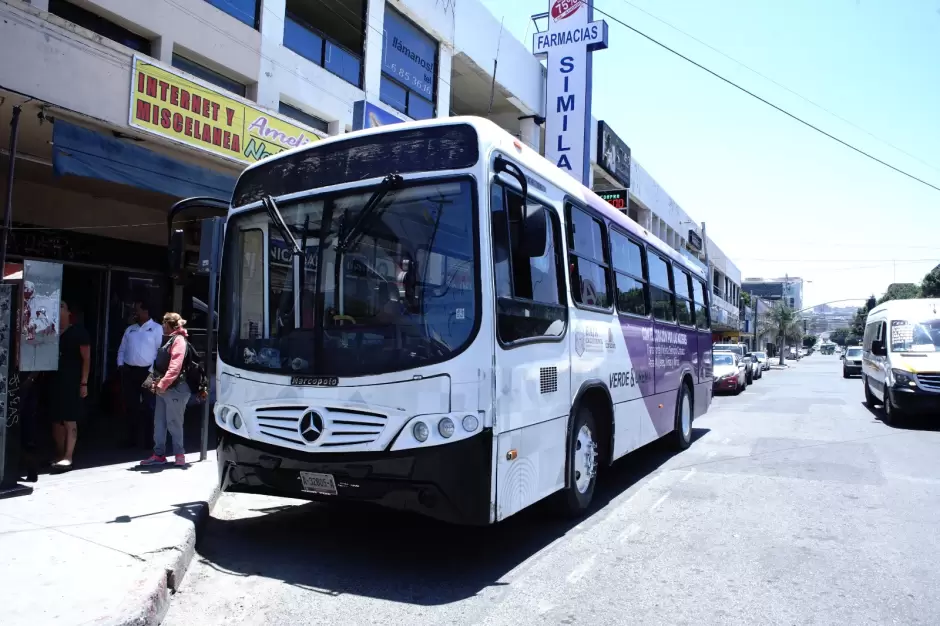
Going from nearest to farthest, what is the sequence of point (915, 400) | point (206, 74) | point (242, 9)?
point (206, 74), point (242, 9), point (915, 400)

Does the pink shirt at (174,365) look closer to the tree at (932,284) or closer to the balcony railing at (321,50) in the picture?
the balcony railing at (321,50)

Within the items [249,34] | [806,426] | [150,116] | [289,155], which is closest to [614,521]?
[289,155]

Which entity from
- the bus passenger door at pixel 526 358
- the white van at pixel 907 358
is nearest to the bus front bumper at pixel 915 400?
the white van at pixel 907 358

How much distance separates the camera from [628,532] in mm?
5859

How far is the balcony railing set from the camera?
13.0 metres

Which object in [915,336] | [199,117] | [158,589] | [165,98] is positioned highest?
[165,98]

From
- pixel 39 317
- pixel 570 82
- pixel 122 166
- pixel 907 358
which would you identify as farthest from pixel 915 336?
pixel 39 317

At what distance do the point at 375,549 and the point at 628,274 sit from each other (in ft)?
14.0

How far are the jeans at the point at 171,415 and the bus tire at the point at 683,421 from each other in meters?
6.83

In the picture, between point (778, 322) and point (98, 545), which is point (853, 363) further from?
point (778, 322)

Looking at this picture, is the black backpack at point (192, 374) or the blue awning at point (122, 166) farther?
the black backpack at point (192, 374)

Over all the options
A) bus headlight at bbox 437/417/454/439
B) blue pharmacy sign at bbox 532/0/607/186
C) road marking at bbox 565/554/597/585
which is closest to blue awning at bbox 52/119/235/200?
bus headlight at bbox 437/417/454/439

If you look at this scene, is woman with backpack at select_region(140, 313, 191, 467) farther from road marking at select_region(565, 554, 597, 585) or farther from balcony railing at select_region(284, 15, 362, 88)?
balcony railing at select_region(284, 15, 362, 88)

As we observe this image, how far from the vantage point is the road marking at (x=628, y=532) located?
564 cm
